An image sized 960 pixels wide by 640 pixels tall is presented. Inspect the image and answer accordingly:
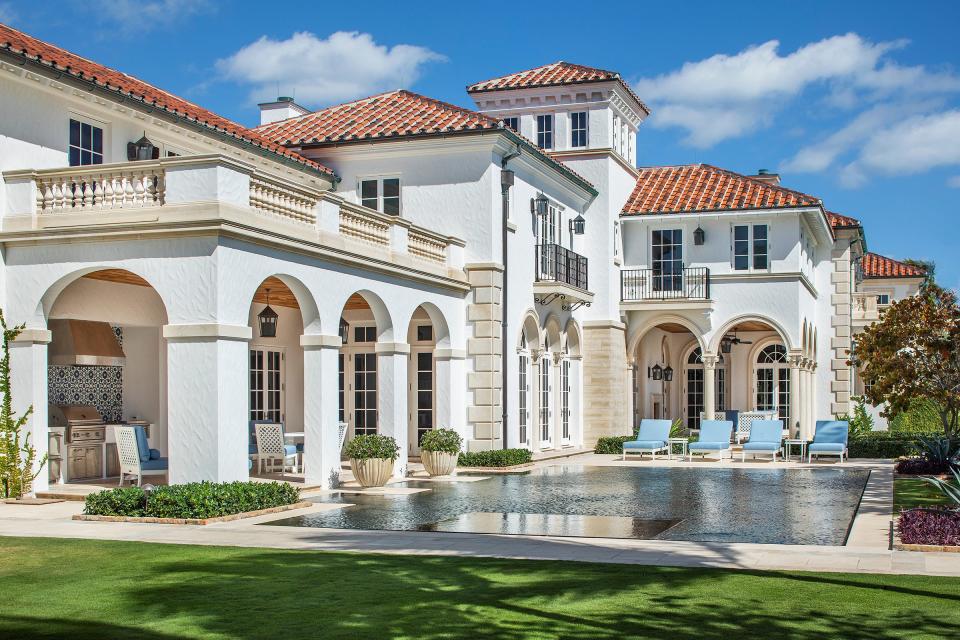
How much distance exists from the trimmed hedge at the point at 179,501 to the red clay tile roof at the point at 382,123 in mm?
12277

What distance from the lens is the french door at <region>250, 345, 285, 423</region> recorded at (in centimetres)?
2491

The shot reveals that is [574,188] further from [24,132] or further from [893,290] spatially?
[893,290]

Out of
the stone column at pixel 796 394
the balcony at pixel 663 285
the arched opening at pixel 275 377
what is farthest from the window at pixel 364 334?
the stone column at pixel 796 394

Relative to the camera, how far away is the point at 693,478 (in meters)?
22.0

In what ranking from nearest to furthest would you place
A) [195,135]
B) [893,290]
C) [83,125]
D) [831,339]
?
[83,125]
[195,135]
[831,339]
[893,290]

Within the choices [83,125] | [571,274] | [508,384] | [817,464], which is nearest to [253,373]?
[508,384]

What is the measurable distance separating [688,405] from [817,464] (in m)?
17.5

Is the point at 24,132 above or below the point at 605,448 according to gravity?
above

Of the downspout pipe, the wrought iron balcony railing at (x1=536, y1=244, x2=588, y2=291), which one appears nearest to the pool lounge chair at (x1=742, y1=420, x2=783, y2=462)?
the wrought iron balcony railing at (x1=536, y1=244, x2=588, y2=291)

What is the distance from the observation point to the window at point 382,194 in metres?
26.0

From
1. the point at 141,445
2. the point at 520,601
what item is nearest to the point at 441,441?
the point at 141,445

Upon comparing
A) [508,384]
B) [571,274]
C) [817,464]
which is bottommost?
[817,464]

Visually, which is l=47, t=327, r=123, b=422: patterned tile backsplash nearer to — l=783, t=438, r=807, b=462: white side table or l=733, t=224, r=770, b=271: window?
l=783, t=438, r=807, b=462: white side table

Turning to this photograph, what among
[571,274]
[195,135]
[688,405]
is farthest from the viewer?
[688,405]
